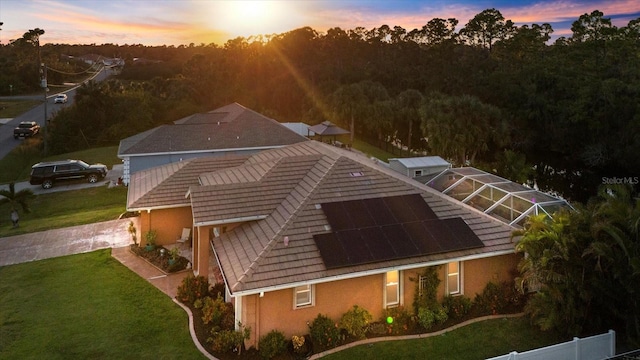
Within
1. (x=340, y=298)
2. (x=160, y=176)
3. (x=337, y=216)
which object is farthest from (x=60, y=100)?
(x=340, y=298)

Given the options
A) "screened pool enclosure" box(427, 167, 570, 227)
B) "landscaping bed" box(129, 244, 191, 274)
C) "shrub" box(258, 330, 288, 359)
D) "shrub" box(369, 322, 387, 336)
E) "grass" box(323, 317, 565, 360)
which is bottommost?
"grass" box(323, 317, 565, 360)

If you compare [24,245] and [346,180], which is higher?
[346,180]

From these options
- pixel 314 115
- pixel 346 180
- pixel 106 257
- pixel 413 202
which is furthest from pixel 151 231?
pixel 314 115

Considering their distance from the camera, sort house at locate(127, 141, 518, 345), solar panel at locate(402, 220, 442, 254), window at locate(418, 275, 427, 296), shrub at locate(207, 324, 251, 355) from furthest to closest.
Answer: window at locate(418, 275, 427, 296) < solar panel at locate(402, 220, 442, 254) < house at locate(127, 141, 518, 345) < shrub at locate(207, 324, 251, 355)

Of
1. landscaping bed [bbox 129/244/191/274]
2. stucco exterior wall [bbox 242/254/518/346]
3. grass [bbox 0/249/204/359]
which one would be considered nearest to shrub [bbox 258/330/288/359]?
stucco exterior wall [bbox 242/254/518/346]

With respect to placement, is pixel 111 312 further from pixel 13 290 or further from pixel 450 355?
pixel 450 355

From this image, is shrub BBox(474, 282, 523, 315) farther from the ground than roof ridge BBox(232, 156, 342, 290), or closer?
closer

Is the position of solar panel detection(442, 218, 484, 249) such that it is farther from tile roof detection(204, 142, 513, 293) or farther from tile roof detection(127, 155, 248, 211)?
tile roof detection(127, 155, 248, 211)
